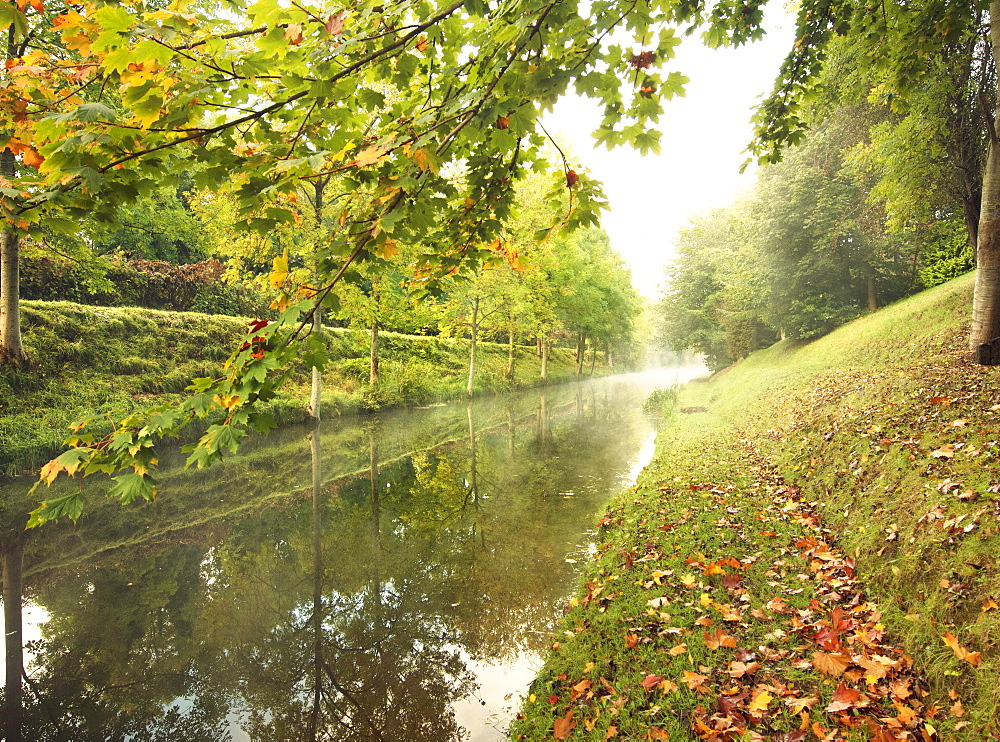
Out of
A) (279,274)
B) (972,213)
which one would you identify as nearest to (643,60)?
(279,274)

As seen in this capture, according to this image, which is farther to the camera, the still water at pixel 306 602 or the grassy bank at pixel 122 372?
the grassy bank at pixel 122 372

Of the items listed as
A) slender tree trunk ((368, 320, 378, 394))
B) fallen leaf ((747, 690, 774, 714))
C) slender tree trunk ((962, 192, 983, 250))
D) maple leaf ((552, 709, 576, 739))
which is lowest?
maple leaf ((552, 709, 576, 739))

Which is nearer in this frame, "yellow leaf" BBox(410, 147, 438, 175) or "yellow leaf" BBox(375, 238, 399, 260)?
"yellow leaf" BBox(410, 147, 438, 175)

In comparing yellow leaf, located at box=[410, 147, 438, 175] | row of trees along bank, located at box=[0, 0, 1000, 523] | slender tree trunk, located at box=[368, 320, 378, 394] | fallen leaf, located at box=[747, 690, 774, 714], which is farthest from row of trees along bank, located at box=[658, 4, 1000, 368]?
slender tree trunk, located at box=[368, 320, 378, 394]

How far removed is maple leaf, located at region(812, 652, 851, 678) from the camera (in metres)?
2.85

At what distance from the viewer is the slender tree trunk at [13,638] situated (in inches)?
132

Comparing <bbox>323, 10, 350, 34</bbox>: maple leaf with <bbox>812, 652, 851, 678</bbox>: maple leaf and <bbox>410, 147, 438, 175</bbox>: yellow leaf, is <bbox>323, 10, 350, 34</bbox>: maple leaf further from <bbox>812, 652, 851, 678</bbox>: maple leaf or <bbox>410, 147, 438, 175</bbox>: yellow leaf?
<bbox>812, 652, 851, 678</bbox>: maple leaf

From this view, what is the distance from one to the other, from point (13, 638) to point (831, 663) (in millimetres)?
6927

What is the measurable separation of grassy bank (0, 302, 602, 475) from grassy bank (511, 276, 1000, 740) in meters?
9.00

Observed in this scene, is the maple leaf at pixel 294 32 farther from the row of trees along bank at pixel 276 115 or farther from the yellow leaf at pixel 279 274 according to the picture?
the yellow leaf at pixel 279 274

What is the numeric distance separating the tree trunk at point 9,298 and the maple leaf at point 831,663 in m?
15.1

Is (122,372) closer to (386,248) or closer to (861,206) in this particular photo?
(386,248)

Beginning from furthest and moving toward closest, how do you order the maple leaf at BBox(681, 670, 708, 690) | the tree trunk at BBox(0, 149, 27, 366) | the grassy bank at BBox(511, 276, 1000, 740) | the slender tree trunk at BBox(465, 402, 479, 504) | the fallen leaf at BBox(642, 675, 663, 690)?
the tree trunk at BBox(0, 149, 27, 366)
the slender tree trunk at BBox(465, 402, 479, 504)
the fallen leaf at BBox(642, 675, 663, 690)
the maple leaf at BBox(681, 670, 708, 690)
the grassy bank at BBox(511, 276, 1000, 740)

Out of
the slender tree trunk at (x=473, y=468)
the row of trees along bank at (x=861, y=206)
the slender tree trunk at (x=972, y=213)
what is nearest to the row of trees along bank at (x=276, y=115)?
the row of trees along bank at (x=861, y=206)
